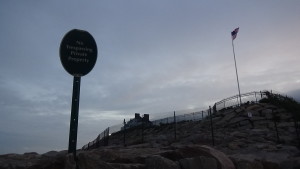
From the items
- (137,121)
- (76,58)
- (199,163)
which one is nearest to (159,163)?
(199,163)

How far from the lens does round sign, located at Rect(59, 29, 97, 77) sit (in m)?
5.84

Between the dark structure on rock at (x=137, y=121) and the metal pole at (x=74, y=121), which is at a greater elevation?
the dark structure on rock at (x=137, y=121)

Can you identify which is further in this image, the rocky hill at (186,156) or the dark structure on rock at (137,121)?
the dark structure on rock at (137,121)

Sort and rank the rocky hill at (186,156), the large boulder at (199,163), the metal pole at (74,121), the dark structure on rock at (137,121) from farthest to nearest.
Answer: the dark structure on rock at (137,121)
the large boulder at (199,163)
the rocky hill at (186,156)
the metal pole at (74,121)

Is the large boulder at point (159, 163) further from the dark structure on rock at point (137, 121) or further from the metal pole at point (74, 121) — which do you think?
the dark structure on rock at point (137, 121)

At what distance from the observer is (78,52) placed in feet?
19.6

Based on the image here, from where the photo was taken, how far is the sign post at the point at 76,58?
5832 millimetres

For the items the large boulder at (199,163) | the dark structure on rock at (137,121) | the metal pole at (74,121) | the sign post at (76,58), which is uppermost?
the dark structure on rock at (137,121)

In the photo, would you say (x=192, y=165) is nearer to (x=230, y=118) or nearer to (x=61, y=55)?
(x=61, y=55)

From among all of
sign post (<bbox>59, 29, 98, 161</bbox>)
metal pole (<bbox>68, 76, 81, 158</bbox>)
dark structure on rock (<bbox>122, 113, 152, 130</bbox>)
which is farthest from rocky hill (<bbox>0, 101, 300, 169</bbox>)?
dark structure on rock (<bbox>122, 113, 152, 130</bbox>)

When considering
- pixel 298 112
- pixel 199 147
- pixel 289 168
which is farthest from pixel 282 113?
pixel 199 147

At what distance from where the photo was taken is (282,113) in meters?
31.6

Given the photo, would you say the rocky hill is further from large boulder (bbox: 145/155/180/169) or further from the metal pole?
the metal pole

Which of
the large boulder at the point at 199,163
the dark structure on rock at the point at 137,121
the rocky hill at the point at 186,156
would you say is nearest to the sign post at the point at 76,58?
the rocky hill at the point at 186,156
